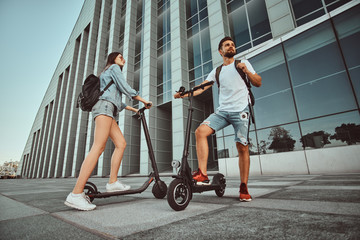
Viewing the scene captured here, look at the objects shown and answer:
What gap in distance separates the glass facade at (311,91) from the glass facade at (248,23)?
2.01m

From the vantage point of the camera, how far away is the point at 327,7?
28.6 feet

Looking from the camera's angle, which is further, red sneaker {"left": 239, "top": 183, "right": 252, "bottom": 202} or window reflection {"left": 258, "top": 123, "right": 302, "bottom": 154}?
window reflection {"left": 258, "top": 123, "right": 302, "bottom": 154}

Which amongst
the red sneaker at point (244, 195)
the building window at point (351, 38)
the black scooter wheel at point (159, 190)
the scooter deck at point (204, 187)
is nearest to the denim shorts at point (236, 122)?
the red sneaker at point (244, 195)

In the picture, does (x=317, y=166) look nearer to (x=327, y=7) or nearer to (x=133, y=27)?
(x=327, y=7)

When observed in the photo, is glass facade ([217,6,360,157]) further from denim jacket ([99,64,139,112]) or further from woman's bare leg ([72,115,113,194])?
woman's bare leg ([72,115,113,194])

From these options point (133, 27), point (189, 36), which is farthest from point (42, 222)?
point (133, 27)

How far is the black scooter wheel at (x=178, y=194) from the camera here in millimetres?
1772

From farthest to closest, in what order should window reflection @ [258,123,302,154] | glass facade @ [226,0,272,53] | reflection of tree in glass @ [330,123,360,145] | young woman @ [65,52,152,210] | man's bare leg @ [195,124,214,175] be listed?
1. glass facade @ [226,0,272,53]
2. window reflection @ [258,123,302,154]
3. reflection of tree in glass @ [330,123,360,145]
4. man's bare leg @ [195,124,214,175]
5. young woman @ [65,52,152,210]

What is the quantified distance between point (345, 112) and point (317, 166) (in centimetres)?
251

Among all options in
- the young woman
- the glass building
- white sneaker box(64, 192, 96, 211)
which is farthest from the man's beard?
the glass building

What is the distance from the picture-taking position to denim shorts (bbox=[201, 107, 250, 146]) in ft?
7.98

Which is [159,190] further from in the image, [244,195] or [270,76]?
[270,76]

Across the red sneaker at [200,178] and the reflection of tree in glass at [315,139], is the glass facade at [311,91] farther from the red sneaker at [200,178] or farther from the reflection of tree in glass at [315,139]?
the red sneaker at [200,178]

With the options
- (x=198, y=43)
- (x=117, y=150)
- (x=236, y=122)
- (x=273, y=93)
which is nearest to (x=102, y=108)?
(x=117, y=150)
